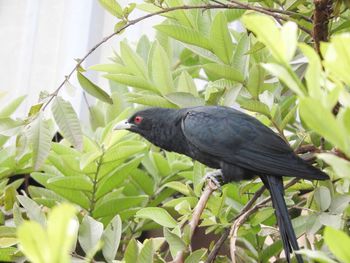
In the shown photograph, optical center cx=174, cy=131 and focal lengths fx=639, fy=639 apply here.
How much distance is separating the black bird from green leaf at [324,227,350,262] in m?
0.54

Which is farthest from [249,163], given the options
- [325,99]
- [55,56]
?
[55,56]

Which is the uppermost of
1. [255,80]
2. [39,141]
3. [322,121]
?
[322,121]

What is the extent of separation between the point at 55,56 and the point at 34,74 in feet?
0.37

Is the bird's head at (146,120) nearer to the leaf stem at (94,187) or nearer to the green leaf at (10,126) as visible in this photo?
the leaf stem at (94,187)

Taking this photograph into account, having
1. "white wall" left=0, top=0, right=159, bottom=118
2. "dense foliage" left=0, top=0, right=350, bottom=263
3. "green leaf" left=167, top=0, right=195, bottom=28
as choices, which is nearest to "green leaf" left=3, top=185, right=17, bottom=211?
"dense foliage" left=0, top=0, right=350, bottom=263

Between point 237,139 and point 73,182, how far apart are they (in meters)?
0.34

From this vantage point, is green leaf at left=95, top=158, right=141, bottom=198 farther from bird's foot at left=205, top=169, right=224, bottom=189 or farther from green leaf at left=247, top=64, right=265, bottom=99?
green leaf at left=247, top=64, right=265, bottom=99

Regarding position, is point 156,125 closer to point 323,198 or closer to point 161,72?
point 161,72

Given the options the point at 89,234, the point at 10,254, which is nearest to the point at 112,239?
the point at 89,234

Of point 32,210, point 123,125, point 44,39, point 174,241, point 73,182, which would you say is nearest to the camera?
point 174,241

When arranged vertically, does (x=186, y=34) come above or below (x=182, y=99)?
above

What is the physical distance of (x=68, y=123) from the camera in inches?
38.8

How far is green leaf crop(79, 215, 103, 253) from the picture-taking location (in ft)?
3.32

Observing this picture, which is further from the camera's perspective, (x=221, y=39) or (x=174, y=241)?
(x=221, y=39)
